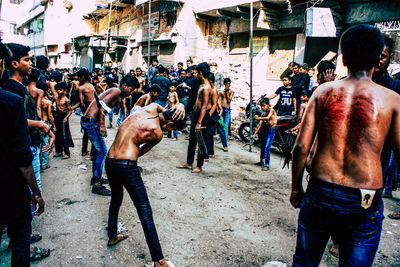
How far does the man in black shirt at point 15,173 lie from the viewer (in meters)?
1.67

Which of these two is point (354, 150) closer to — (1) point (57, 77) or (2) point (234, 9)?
(1) point (57, 77)

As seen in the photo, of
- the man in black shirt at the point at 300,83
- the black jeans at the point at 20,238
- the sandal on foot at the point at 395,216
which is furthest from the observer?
the man in black shirt at the point at 300,83

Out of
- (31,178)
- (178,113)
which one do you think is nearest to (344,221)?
(178,113)

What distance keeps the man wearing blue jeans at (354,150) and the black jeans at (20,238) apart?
1822mm

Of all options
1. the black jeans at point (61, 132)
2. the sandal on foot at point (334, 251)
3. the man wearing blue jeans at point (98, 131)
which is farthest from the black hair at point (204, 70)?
the sandal on foot at point (334, 251)

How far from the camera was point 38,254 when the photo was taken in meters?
2.70

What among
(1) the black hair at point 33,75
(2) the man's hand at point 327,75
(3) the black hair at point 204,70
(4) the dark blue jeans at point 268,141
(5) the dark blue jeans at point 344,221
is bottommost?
(4) the dark blue jeans at point 268,141

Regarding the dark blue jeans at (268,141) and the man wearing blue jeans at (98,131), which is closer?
the man wearing blue jeans at (98,131)

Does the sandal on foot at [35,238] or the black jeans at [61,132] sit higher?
the black jeans at [61,132]

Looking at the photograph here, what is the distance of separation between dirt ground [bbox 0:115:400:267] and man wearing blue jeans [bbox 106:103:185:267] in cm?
45

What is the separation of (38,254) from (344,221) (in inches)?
107

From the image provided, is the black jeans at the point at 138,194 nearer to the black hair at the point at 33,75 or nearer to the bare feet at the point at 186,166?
the black hair at the point at 33,75

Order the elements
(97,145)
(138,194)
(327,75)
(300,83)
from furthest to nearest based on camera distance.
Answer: (300,83)
(97,145)
(327,75)
(138,194)

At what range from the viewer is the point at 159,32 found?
52.0 feet
